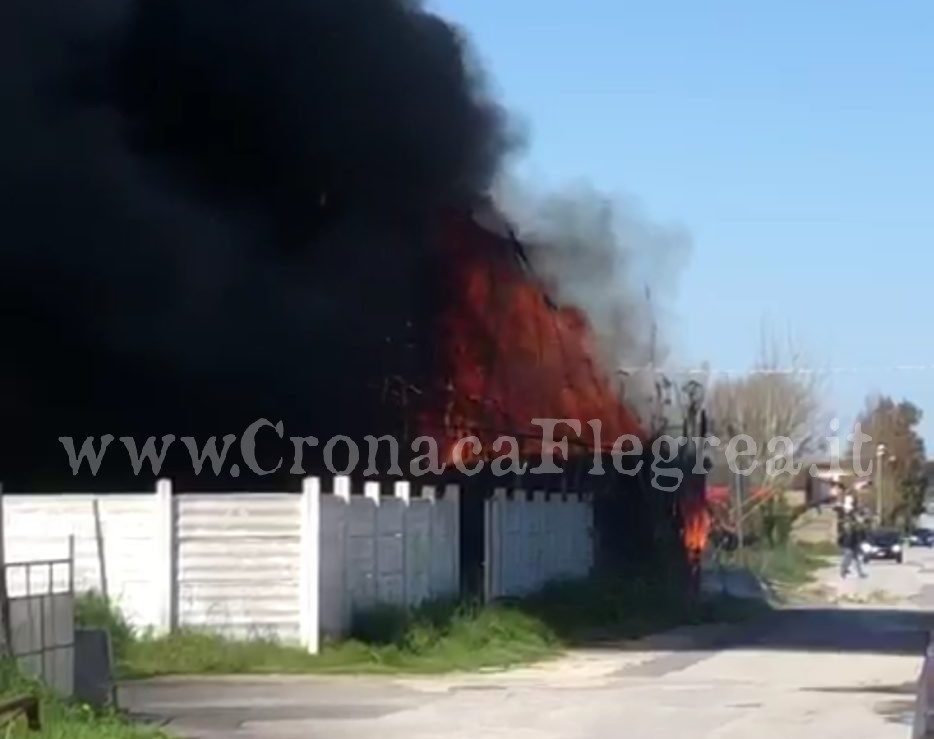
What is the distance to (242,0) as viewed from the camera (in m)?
27.1

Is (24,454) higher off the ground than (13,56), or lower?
lower

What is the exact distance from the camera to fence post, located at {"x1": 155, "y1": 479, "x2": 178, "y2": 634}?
870 inches

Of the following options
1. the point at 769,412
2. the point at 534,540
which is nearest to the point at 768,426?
the point at 769,412

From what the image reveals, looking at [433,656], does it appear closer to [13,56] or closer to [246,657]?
[246,657]

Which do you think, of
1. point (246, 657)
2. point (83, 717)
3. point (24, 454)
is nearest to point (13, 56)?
point (24, 454)

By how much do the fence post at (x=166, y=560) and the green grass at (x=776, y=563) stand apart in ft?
86.5

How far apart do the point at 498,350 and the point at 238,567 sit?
881cm

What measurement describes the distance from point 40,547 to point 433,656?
434 centimetres

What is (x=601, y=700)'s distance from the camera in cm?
1884

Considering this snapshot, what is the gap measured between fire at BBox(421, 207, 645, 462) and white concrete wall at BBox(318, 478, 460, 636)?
2516 millimetres

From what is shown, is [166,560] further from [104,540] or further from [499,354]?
[499,354]

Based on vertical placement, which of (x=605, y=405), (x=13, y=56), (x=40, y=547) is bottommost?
(x=40, y=547)

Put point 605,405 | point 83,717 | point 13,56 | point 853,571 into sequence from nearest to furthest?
1. point 83,717
2. point 13,56
3. point 605,405
4. point 853,571

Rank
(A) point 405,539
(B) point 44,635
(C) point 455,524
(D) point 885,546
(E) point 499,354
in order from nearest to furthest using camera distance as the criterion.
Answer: (B) point 44,635 < (A) point 405,539 < (C) point 455,524 < (E) point 499,354 < (D) point 885,546
